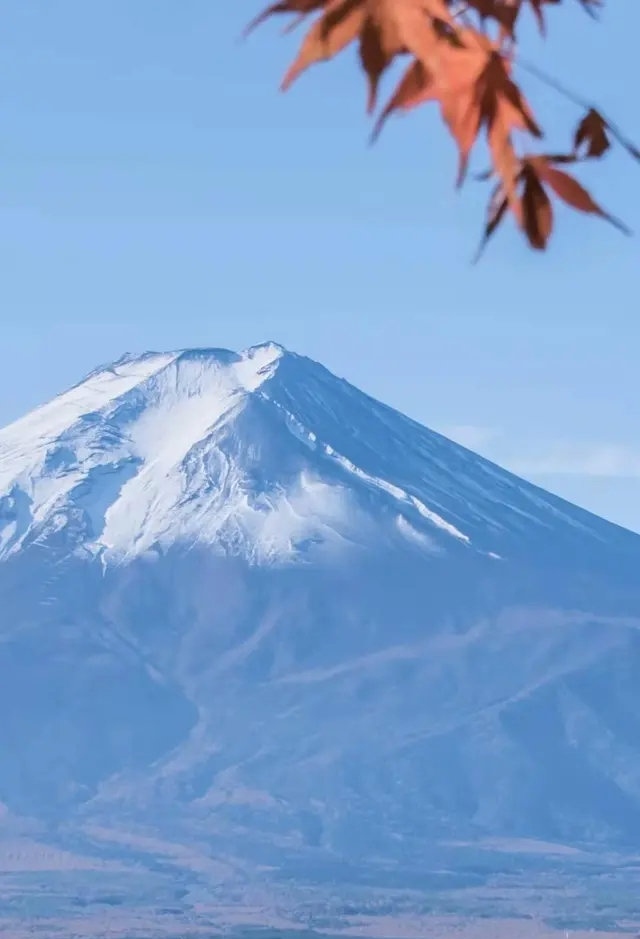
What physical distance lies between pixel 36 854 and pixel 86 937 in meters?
34.5

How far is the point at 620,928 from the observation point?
6412 inches

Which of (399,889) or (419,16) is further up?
(399,889)

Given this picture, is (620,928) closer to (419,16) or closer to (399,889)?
(399,889)

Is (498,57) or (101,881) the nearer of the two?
(498,57)

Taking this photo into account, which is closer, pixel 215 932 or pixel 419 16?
pixel 419 16

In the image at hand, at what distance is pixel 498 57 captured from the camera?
127 inches

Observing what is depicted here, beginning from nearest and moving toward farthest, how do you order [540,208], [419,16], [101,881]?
[419,16] < [540,208] < [101,881]

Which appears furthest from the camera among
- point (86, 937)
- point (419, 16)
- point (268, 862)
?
point (268, 862)

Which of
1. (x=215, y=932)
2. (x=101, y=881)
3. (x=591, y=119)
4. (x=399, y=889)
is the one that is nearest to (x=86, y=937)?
(x=215, y=932)

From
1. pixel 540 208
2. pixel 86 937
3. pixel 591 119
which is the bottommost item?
pixel 540 208

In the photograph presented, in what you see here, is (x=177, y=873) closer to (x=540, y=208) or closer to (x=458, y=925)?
(x=458, y=925)

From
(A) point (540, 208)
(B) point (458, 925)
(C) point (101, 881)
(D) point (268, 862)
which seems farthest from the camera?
(D) point (268, 862)

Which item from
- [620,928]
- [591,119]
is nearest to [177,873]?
[620,928]

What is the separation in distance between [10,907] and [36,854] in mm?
23779
